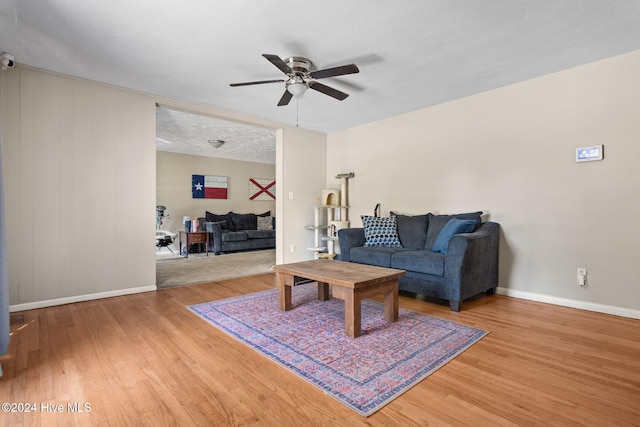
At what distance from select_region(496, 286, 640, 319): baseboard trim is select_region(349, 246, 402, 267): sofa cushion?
1307 mm

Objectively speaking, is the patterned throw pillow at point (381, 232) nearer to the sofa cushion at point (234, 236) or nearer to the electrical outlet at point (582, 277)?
the electrical outlet at point (582, 277)

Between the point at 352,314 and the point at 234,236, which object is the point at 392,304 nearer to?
the point at 352,314

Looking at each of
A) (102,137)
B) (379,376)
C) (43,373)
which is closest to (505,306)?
(379,376)

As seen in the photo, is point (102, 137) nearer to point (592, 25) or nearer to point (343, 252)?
point (343, 252)

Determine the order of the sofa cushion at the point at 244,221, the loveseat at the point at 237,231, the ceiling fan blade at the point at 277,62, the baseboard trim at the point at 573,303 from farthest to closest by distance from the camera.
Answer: the sofa cushion at the point at 244,221, the loveseat at the point at 237,231, the baseboard trim at the point at 573,303, the ceiling fan blade at the point at 277,62

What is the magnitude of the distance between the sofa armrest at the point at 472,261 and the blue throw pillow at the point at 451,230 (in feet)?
0.34

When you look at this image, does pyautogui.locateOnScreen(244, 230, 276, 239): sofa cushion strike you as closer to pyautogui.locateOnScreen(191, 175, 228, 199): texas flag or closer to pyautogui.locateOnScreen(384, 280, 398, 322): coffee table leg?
pyautogui.locateOnScreen(191, 175, 228, 199): texas flag

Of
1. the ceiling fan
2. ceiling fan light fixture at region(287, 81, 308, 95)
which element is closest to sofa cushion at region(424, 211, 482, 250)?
the ceiling fan

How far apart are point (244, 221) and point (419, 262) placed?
221 inches

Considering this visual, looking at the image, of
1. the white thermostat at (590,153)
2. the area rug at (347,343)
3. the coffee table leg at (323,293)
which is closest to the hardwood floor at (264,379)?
the area rug at (347,343)

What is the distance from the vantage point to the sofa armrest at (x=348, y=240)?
4.11 metres

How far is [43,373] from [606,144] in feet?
15.5

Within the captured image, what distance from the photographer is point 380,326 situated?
2.51 meters

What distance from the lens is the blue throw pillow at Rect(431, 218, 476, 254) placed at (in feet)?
10.7
